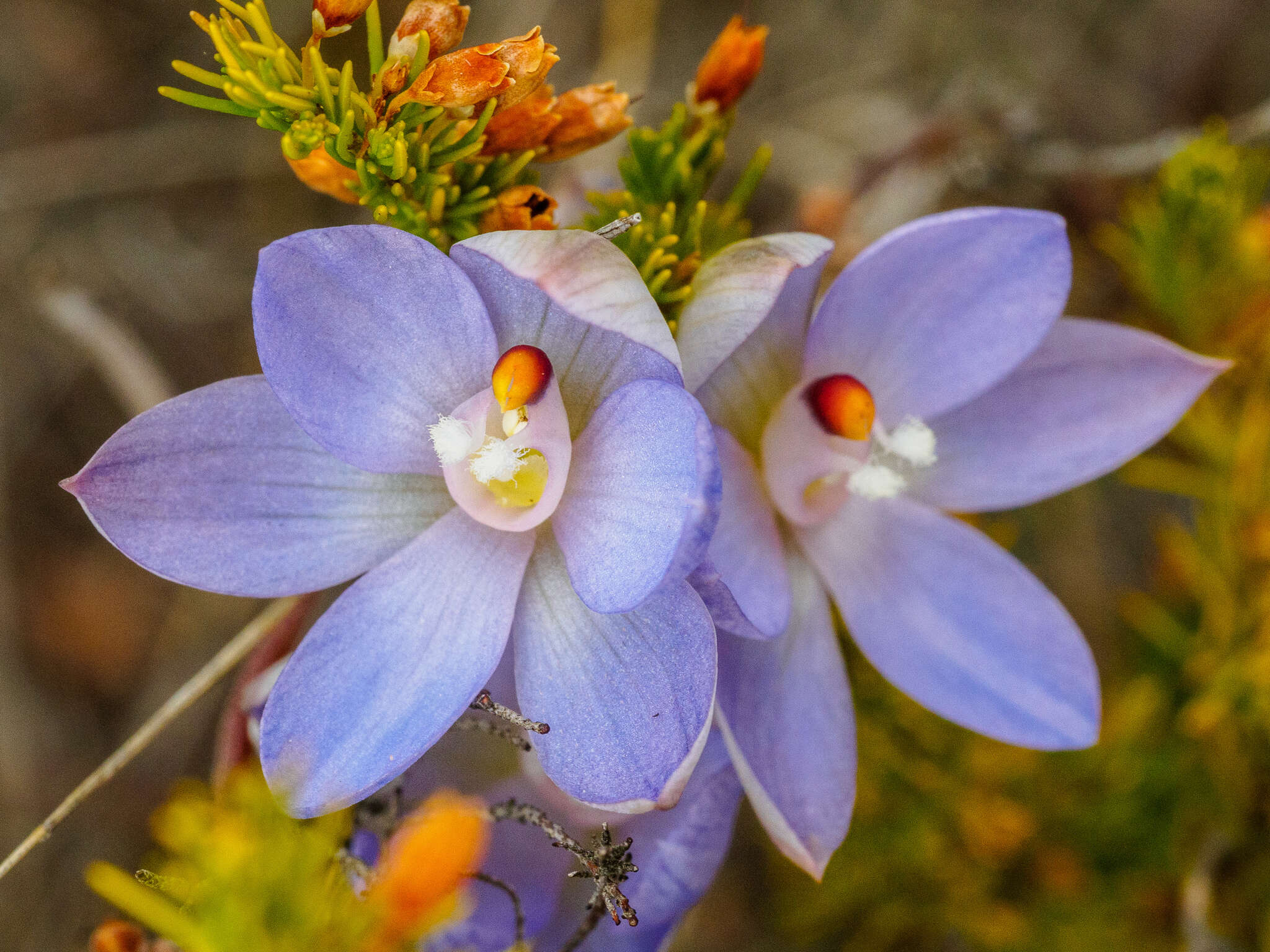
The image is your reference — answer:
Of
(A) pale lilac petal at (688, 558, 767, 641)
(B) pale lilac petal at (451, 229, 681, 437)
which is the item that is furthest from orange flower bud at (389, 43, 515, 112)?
(A) pale lilac petal at (688, 558, 767, 641)

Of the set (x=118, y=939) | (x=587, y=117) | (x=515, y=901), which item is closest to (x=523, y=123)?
(x=587, y=117)

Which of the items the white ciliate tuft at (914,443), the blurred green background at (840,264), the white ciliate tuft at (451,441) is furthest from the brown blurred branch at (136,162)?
the white ciliate tuft at (914,443)

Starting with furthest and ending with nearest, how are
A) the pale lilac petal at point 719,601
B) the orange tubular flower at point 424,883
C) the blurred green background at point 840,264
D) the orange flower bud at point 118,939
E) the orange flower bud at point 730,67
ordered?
the blurred green background at point 840,264 < the orange flower bud at point 730,67 < the orange flower bud at point 118,939 < the pale lilac petal at point 719,601 < the orange tubular flower at point 424,883

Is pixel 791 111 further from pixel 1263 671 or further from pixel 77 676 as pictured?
pixel 77 676

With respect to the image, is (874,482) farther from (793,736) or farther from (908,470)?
(793,736)

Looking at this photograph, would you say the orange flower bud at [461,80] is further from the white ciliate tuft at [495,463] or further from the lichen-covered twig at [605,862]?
the lichen-covered twig at [605,862]

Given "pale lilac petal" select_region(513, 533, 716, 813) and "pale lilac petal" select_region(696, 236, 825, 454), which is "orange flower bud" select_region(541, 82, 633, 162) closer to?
"pale lilac petal" select_region(696, 236, 825, 454)
